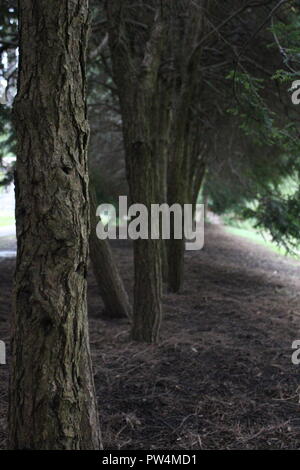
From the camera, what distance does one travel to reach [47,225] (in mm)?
2670

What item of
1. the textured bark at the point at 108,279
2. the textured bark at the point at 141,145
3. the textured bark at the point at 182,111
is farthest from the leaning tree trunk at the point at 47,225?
the textured bark at the point at 182,111

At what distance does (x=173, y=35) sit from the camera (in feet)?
27.1

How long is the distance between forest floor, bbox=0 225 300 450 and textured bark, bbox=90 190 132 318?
0.86 ft

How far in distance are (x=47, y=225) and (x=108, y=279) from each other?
14.9ft

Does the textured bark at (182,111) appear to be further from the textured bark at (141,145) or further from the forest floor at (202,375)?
the textured bark at (141,145)

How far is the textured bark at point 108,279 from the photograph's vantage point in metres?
7.09

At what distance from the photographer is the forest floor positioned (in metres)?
3.78

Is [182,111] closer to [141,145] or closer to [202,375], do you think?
[141,145]

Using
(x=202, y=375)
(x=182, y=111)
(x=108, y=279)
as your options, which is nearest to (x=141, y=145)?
(x=108, y=279)

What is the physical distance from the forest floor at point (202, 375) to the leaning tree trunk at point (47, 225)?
2.96 feet

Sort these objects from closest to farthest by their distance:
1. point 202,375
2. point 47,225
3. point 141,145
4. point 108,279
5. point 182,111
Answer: point 47,225 < point 202,375 < point 141,145 < point 108,279 < point 182,111
